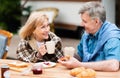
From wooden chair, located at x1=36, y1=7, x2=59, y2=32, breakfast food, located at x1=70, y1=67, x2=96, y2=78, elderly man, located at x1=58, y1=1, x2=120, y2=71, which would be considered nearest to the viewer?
breakfast food, located at x1=70, y1=67, x2=96, y2=78

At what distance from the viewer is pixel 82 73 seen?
7.41 feet

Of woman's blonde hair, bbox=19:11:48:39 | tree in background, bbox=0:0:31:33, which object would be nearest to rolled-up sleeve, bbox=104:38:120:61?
woman's blonde hair, bbox=19:11:48:39

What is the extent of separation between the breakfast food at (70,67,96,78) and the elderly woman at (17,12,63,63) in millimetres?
774

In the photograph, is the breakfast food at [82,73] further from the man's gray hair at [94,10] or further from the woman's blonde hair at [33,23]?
the woman's blonde hair at [33,23]

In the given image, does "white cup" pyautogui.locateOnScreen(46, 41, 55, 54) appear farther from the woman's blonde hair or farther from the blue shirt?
the woman's blonde hair

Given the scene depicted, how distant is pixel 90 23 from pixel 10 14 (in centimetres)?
697

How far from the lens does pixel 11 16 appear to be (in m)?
9.48

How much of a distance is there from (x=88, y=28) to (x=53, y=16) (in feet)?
16.8

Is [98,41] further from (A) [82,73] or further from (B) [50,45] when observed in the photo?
(A) [82,73]

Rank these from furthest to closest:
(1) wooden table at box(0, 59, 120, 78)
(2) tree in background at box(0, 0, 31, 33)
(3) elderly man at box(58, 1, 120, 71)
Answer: (2) tree in background at box(0, 0, 31, 33) → (3) elderly man at box(58, 1, 120, 71) → (1) wooden table at box(0, 59, 120, 78)

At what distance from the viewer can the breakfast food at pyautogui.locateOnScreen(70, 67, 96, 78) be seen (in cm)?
225

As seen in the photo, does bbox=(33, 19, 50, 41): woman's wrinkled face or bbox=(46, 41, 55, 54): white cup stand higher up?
bbox=(33, 19, 50, 41): woman's wrinkled face

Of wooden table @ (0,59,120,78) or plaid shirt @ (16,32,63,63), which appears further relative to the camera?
plaid shirt @ (16,32,63,63)

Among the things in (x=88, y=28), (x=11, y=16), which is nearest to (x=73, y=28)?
(x=11, y=16)
